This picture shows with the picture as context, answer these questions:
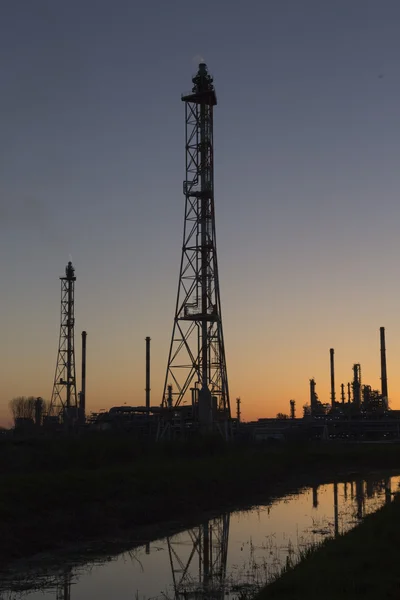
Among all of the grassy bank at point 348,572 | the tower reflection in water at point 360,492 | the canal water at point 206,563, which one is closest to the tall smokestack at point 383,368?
the tower reflection in water at point 360,492

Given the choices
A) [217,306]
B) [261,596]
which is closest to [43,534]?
[261,596]

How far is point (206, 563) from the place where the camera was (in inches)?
729

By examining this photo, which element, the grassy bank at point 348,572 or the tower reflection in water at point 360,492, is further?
the tower reflection in water at point 360,492

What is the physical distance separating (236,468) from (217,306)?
12.8 meters

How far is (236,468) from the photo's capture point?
35.7 m

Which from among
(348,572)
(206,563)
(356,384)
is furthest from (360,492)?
(356,384)

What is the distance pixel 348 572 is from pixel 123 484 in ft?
48.2

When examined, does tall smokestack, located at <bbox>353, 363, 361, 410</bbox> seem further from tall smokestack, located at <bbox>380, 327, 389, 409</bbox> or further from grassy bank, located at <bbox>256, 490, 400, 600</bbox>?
grassy bank, located at <bbox>256, 490, 400, 600</bbox>

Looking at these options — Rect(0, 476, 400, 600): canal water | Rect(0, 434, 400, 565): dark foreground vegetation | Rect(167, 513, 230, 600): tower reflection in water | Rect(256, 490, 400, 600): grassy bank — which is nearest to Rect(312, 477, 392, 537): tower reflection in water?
Rect(0, 476, 400, 600): canal water

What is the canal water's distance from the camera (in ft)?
50.1

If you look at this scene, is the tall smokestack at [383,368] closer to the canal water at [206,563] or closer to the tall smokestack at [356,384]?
the tall smokestack at [356,384]

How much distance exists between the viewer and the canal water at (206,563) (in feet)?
50.1

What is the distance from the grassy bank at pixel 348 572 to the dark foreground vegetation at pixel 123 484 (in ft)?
25.9

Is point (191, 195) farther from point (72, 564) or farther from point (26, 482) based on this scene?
point (72, 564)
